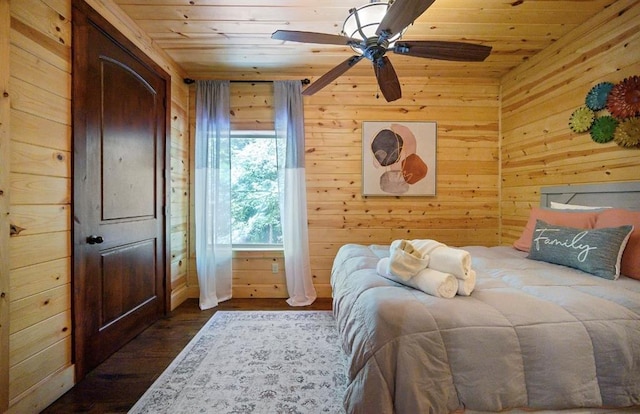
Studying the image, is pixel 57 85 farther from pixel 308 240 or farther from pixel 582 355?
pixel 582 355

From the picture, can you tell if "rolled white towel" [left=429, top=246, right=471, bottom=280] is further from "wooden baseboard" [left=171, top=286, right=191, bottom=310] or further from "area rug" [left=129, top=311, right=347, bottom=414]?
"wooden baseboard" [left=171, top=286, right=191, bottom=310]

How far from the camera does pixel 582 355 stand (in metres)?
1.04

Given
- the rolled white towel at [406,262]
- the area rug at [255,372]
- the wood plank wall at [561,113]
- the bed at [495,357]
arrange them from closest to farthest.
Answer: the bed at [495,357] → the rolled white towel at [406,262] → the area rug at [255,372] → the wood plank wall at [561,113]

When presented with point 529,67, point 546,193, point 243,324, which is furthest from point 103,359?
point 529,67

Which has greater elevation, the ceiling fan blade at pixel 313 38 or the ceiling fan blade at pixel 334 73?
the ceiling fan blade at pixel 313 38

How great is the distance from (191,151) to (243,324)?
2.09 m

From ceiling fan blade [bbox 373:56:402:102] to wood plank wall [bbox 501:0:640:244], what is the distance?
1704 mm

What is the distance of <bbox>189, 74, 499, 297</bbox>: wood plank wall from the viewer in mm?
3305

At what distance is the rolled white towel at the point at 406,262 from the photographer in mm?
1362

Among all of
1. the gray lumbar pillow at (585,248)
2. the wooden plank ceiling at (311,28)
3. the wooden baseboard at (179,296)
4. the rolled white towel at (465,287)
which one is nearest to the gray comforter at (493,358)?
the rolled white towel at (465,287)

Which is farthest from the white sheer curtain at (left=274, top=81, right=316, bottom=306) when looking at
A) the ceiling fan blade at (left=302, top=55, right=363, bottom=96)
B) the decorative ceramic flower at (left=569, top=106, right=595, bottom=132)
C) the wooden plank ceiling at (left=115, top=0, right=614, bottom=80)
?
the decorative ceramic flower at (left=569, top=106, right=595, bottom=132)

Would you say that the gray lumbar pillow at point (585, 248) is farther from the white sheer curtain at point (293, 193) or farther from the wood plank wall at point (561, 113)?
the white sheer curtain at point (293, 193)

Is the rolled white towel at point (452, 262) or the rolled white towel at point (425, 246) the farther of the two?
the rolled white towel at point (425, 246)

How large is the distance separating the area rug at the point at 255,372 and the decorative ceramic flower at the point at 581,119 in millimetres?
2708
